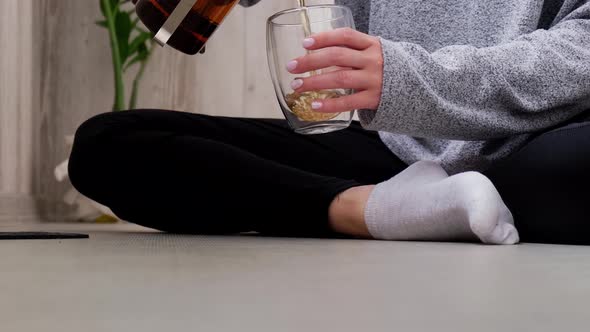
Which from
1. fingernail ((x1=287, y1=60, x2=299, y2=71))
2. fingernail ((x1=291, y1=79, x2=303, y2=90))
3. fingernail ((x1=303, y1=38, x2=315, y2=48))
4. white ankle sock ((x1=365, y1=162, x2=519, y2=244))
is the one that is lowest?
white ankle sock ((x1=365, y1=162, x2=519, y2=244))

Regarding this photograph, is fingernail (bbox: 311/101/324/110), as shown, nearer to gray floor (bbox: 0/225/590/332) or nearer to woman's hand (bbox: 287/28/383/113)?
woman's hand (bbox: 287/28/383/113)

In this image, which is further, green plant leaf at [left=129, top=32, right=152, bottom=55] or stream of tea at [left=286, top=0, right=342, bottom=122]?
green plant leaf at [left=129, top=32, right=152, bottom=55]

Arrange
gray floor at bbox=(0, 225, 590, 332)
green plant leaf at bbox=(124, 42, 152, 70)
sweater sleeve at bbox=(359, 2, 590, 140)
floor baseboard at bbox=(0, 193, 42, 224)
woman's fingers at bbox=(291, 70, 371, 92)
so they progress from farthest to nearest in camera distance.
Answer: green plant leaf at bbox=(124, 42, 152, 70) → floor baseboard at bbox=(0, 193, 42, 224) → sweater sleeve at bbox=(359, 2, 590, 140) → woman's fingers at bbox=(291, 70, 371, 92) → gray floor at bbox=(0, 225, 590, 332)

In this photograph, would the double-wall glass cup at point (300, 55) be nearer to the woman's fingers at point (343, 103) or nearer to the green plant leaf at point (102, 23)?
the woman's fingers at point (343, 103)

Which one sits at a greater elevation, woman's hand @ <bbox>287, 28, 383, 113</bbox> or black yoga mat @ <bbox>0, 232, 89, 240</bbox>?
woman's hand @ <bbox>287, 28, 383, 113</bbox>

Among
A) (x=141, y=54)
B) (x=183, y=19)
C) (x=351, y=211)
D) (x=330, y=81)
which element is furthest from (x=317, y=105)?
(x=141, y=54)

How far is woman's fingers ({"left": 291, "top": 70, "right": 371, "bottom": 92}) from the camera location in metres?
0.77

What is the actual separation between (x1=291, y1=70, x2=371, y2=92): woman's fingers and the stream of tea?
0.7 inches

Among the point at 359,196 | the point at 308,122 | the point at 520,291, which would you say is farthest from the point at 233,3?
the point at 520,291

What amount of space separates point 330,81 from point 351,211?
29 cm

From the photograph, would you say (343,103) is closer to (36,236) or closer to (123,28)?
(36,236)

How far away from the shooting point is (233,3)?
2.77 ft

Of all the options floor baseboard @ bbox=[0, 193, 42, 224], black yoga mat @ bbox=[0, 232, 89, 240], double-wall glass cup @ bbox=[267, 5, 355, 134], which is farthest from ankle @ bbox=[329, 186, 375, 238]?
floor baseboard @ bbox=[0, 193, 42, 224]

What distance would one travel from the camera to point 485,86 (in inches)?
36.4
